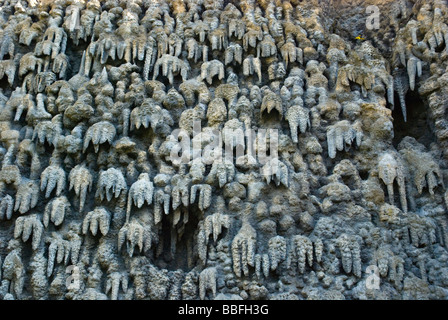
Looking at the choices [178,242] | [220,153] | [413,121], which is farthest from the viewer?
[413,121]

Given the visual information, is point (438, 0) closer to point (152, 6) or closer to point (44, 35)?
point (152, 6)

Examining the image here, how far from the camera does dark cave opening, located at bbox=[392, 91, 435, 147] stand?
11.2 metres

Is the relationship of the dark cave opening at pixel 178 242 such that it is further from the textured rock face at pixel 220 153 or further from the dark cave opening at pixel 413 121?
the dark cave opening at pixel 413 121

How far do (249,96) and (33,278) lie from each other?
5.59m

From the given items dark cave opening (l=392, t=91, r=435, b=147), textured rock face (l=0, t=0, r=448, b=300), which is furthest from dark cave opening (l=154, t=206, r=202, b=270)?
dark cave opening (l=392, t=91, r=435, b=147)

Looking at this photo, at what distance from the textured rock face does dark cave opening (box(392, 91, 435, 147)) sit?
47 millimetres

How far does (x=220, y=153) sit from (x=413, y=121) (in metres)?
4.60

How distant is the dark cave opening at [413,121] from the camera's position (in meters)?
11.2

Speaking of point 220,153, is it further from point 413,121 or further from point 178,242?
point 413,121

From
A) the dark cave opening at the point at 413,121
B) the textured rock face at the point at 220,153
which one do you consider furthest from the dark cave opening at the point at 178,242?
the dark cave opening at the point at 413,121

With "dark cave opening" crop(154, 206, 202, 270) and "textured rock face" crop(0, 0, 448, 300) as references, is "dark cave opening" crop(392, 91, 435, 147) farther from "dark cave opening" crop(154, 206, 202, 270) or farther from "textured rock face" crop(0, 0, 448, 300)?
"dark cave opening" crop(154, 206, 202, 270)

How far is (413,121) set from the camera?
11461 millimetres

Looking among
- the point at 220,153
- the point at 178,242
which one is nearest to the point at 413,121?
the point at 220,153

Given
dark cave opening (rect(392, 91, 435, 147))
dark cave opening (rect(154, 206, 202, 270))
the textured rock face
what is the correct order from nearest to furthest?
the textured rock face < dark cave opening (rect(154, 206, 202, 270)) < dark cave opening (rect(392, 91, 435, 147))
